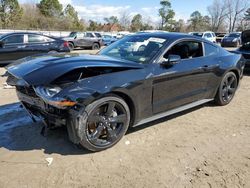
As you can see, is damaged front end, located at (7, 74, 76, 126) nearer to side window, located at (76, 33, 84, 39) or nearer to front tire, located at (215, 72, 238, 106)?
front tire, located at (215, 72, 238, 106)

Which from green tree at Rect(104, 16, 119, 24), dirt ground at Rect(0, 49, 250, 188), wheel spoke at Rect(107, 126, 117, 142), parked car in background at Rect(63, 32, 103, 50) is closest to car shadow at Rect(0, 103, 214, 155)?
dirt ground at Rect(0, 49, 250, 188)

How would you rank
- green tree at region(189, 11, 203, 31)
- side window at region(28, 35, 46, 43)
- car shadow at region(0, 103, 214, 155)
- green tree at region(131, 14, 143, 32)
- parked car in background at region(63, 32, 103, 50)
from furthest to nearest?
green tree at region(189, 11, 203, 31), green tree at region(131, 14, 143, 32), parked car in background at region(63, 32, 103, 50), side window at region(28, 35, 46, 43), car shadow at region(0, 103, 214, 155)

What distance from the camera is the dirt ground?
9.90 feet

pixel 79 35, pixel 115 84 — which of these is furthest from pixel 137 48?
pixel 79 35

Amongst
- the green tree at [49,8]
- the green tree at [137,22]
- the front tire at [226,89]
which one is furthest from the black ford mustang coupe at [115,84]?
the green tree at [137,22]

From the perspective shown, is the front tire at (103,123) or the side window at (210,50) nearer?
the front tire at (103,123)

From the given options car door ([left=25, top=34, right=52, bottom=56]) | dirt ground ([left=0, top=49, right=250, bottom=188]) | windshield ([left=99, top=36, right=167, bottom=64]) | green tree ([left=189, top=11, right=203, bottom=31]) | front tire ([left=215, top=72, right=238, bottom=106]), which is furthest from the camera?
green tree ([left=189, top=11, right=203, bottom=31])

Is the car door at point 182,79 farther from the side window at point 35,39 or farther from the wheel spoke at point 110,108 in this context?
the side window at point 35,39

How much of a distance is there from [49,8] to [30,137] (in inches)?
2345

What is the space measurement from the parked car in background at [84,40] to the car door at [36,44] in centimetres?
1016

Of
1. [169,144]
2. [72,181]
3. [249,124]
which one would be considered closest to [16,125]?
[72,181]

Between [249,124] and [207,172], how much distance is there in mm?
1991

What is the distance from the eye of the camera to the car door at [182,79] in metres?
4.11

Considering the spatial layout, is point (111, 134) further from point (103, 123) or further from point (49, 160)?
point (49, 160)
